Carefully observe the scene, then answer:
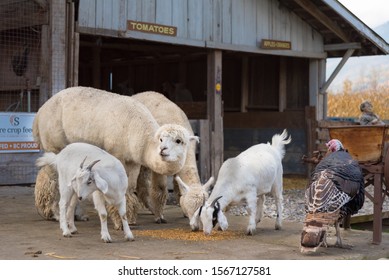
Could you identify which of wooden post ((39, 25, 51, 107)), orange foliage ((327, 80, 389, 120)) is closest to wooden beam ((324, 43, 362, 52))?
wooden post ((39, 25, 51, 107))

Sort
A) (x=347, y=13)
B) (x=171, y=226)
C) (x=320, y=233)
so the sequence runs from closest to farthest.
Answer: (x=320, y=233) < (x=171, y=226) < (x=347, y=13)

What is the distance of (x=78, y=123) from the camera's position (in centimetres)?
980

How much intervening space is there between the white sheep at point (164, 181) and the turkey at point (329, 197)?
176 centimetres

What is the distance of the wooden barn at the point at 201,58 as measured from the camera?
1279cm

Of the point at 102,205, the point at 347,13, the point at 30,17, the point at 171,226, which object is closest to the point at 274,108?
the point at 347,13

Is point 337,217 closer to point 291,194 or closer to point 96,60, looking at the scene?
point 291,194

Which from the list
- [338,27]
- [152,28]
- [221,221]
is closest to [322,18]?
[338,27]

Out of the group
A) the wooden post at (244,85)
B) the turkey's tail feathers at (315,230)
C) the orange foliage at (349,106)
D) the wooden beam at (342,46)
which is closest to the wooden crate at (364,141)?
the turkey's tail feathers at (315,230)

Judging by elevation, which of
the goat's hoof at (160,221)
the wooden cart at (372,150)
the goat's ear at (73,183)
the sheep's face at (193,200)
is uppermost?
the wooden cart at (372,150)

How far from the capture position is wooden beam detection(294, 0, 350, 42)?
16281 mm

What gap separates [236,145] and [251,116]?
3.18ft

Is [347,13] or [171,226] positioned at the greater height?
[347,13]

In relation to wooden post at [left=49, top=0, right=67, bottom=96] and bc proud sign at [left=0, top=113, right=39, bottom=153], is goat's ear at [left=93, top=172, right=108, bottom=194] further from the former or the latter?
bc proud sign at [left=0, top=113, right=39, bottom=153]

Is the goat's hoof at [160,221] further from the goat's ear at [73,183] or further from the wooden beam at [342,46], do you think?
the wooden beam at [342,46]
